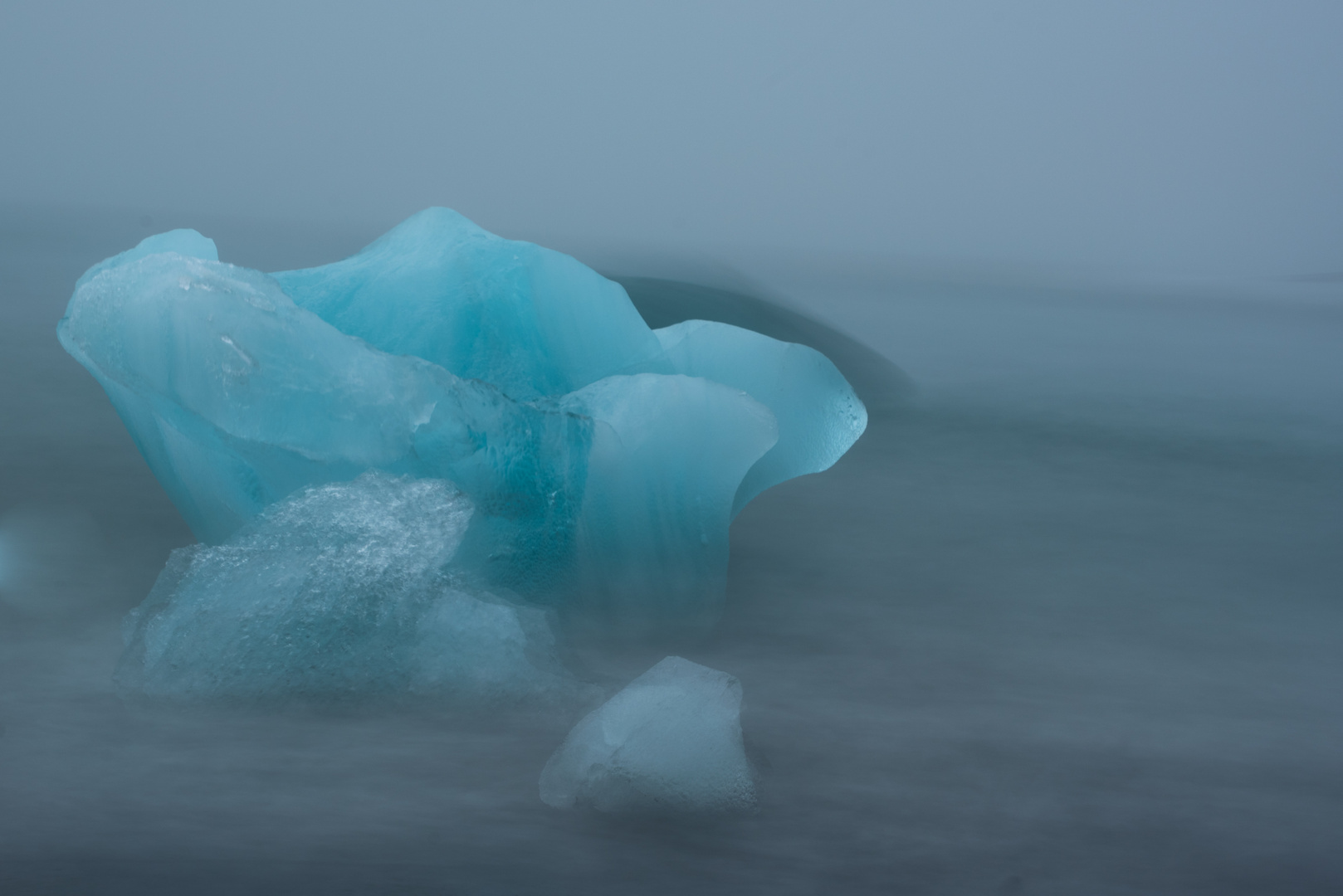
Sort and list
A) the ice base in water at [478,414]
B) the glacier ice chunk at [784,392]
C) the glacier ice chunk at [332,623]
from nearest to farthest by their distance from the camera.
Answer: the glacier ice chunk at [332,623], the ice base in water at [478,414], the glacier ice chunk at [784,392]

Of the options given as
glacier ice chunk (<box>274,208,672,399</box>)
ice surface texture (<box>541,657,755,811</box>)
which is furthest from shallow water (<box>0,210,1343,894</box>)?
glacier ice chunk (<box>274,208,672,399</box>)

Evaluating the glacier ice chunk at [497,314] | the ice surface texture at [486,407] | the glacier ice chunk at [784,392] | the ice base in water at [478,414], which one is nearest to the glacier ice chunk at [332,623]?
the ice base in water at [478,414]

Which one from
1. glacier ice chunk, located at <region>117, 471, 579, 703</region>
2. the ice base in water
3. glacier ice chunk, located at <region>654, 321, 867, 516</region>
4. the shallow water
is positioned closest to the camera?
the shallow water

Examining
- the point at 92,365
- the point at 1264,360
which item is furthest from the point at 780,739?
the point at 1264,360

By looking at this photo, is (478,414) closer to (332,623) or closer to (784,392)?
(332,623)

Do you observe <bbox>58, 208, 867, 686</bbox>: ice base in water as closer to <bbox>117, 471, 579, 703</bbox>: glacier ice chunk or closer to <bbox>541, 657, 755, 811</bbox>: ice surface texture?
<bbox>117, 471, 579, 703</bbox>: glacier ice chunk

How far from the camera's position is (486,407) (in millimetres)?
1759

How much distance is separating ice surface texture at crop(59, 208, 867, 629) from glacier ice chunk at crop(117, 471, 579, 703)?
0.50 ft

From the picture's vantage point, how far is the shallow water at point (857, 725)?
124 cm

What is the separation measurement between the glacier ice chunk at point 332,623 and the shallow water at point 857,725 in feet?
0.18

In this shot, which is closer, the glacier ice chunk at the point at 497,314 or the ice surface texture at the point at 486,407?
the ice surface texture at the point at 486,407

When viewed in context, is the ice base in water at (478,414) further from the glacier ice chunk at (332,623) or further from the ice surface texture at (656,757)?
the ice surface texture at (656,757)

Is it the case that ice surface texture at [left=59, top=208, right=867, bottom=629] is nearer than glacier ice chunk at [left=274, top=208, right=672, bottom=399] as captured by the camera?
Yes

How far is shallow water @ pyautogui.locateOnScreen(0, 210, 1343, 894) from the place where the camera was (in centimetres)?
124
